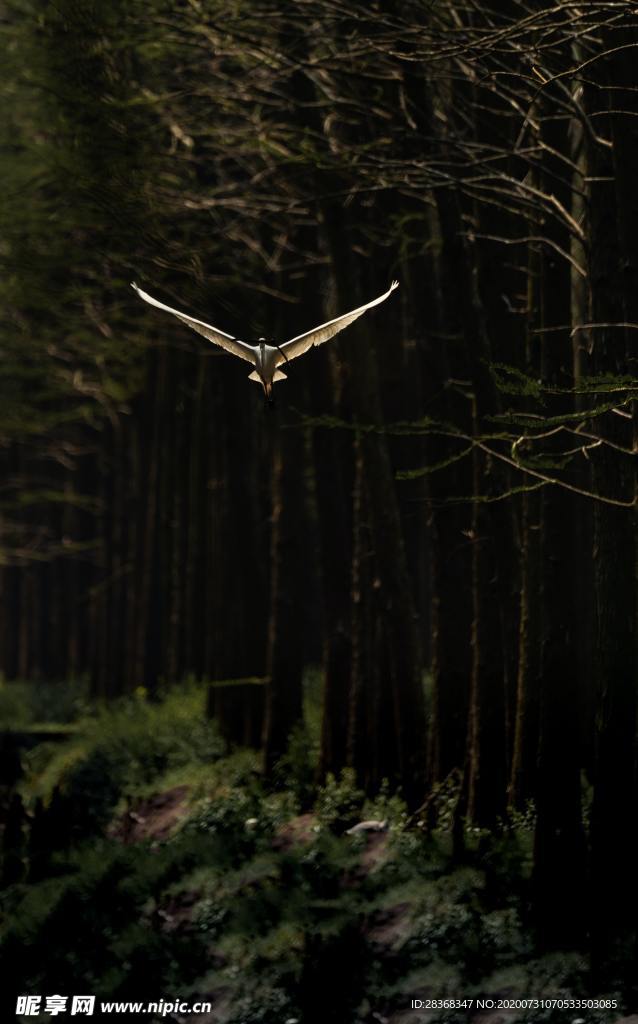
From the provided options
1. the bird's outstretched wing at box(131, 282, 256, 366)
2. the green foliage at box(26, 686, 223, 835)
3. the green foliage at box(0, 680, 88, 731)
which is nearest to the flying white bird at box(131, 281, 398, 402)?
the bird's outstretched wing at box(131, 282, 256, 366)

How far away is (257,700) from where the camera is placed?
2173 cm

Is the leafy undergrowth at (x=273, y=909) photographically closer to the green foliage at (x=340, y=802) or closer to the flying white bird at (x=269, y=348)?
the green foliage at (x=340, y=802)

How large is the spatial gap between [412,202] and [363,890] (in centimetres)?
815

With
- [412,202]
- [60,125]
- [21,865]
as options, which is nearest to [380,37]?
[412,202]

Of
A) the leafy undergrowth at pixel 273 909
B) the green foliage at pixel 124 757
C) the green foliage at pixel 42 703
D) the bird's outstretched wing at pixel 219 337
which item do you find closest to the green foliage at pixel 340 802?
the leafy undergrowth at pixel 273 909

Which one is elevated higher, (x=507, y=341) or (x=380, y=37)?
(x=380, y=37)

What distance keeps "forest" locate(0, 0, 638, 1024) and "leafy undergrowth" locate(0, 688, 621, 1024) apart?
4 centimetres

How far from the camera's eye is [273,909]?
14562mm

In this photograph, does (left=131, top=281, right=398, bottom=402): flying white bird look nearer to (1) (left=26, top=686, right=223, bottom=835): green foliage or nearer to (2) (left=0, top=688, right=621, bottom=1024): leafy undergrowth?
(2) (left=0, top=688, right=621, bottom=1024): leafy undergrowth

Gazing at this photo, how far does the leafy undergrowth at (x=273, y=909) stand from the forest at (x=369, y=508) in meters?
0.04

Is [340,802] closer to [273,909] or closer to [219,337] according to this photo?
[273,909]

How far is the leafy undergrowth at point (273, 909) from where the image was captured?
12.3 metres

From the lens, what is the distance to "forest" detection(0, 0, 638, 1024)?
11922 millimetres

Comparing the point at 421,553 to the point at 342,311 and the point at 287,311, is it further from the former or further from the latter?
the point at 342,311
